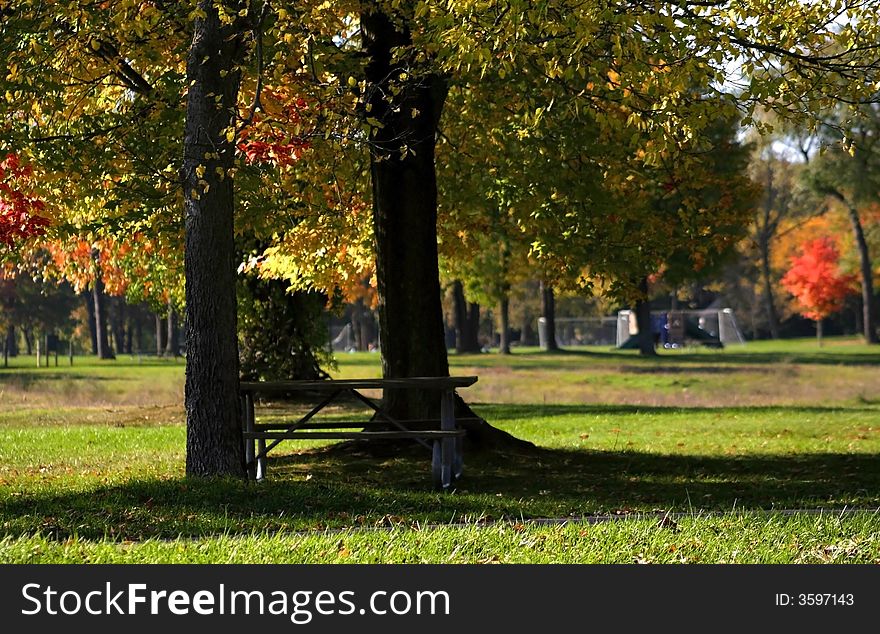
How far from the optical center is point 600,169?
51.9 ft

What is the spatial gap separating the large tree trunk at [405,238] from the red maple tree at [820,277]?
62768 mm

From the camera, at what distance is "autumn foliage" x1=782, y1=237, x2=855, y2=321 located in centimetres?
7400

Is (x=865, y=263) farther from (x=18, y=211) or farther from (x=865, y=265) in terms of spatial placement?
(x=18, y=211)

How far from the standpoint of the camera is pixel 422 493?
1171cm

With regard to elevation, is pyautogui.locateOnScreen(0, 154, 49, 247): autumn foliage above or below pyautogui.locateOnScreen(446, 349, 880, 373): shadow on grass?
above

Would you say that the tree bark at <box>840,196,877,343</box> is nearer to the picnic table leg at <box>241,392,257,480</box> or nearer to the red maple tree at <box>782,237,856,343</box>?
the red maple tree at <box>782,237,856,343</box>

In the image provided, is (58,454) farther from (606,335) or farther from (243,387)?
(606,335)

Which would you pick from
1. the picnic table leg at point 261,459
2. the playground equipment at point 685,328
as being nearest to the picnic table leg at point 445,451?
the picnic table leg at point 261,459

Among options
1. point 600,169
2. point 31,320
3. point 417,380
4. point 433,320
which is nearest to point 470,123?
point 600,169

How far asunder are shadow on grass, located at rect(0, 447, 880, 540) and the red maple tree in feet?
200

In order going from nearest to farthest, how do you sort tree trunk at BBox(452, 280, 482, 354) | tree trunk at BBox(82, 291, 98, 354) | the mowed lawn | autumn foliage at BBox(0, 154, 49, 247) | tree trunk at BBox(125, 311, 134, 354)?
the mowed lawn
autumn foliage at BBox(0, 154, 49, 247)
tree trunk at BBox(452, 280, 482, 354)
tree trunk at BBox(82, 291, 98, 354)
tree trunk at BBox(125, 311, 134, 354)

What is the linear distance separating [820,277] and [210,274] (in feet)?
222

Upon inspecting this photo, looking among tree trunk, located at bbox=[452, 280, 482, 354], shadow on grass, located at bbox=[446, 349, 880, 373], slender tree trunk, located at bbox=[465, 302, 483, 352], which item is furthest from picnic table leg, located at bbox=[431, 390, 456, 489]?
slender tree trunk, located at bbox=[465, 302, 483, 352]

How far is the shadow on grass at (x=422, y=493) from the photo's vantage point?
31.1ft
